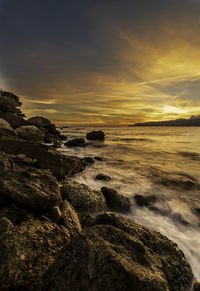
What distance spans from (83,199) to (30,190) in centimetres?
174

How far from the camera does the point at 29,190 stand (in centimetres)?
316

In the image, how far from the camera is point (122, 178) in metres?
8.53

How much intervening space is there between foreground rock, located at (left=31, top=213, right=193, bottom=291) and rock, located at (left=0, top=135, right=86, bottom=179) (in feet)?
14.2

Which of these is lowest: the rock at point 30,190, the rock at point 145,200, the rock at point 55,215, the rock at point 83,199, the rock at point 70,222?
the rock at point 145,200

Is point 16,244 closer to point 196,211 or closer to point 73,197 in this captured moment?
point 73,197

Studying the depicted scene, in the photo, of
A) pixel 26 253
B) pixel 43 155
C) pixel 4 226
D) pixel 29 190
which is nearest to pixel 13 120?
pixel 43 155

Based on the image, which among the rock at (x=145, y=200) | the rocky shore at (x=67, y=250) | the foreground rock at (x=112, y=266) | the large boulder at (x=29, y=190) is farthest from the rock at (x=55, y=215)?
the rock at (x=145, y=200)

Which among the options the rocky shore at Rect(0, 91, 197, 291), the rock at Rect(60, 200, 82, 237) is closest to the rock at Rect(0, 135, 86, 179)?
the rocky shore at Rect(0, 91, 197, 291)

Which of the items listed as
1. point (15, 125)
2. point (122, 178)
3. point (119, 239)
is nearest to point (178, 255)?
point (119, 239)

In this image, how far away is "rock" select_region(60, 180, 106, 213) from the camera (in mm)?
4312

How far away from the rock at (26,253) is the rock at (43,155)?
3.88 metres

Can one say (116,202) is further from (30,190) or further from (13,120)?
(13,120)

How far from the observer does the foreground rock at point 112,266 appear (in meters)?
1.65

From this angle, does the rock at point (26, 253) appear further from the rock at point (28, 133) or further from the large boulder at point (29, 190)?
the rock at point (28, 133)
